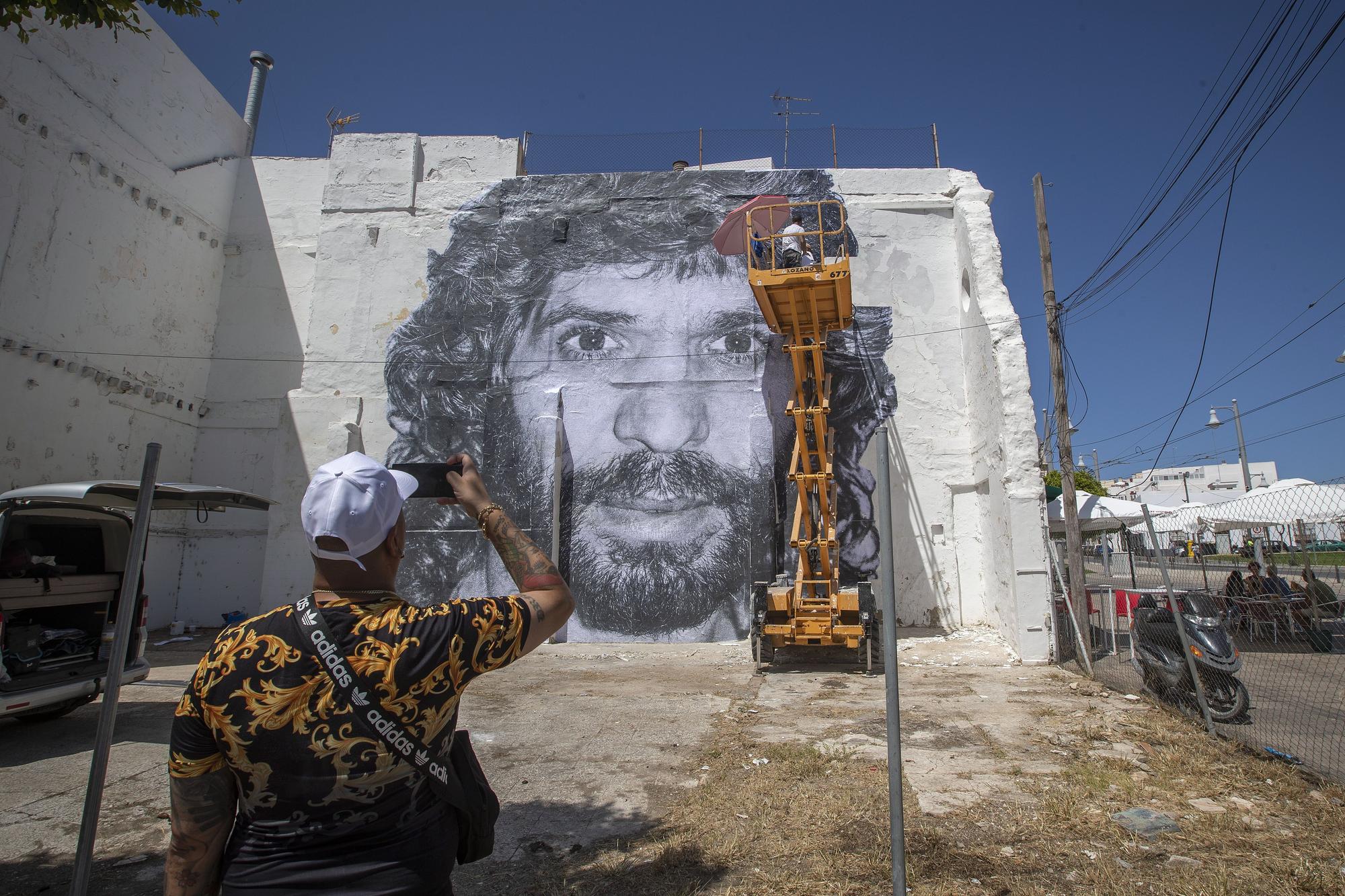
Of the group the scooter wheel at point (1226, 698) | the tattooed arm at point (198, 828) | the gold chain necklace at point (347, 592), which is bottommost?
the scooter wheel at point (1226, 698)

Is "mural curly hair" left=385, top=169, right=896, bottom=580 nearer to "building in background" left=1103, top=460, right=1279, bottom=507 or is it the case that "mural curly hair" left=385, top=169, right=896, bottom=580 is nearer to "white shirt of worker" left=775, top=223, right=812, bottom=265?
"white shirt of worker" left=775, top=223, right=812, bottom=265

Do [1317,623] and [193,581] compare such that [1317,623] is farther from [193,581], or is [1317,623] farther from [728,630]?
[193,581]

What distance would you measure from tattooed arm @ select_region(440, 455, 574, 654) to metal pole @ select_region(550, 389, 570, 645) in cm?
1149

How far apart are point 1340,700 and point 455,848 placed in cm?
945

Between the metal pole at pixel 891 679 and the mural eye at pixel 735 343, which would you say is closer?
the metal pole at pixel 891 679

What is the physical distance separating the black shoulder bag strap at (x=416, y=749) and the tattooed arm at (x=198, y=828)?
1.18 ft

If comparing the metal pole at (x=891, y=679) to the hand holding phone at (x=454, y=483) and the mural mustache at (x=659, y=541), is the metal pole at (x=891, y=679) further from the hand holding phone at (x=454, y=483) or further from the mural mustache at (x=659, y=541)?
the mural mustache at (x=659, y=541)

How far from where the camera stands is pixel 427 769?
1.70 meters

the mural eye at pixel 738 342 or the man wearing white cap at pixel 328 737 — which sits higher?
the mural eye at pixel 738 342

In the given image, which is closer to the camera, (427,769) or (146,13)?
(427,769)

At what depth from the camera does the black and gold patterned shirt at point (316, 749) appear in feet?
5.19

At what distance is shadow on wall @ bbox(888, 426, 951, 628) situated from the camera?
522 inches

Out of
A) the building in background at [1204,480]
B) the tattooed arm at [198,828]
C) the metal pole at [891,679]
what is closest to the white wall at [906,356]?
the metal pole at [891,679]

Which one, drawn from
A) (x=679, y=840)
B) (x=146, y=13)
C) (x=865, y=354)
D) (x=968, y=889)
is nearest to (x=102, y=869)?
(x=679, y=840)
